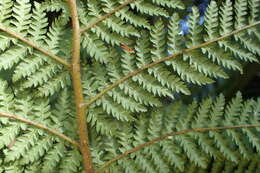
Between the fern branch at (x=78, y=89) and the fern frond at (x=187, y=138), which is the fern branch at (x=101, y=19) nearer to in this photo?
the fern branch at (x=78, y=89)

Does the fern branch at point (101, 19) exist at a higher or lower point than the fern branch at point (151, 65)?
higher

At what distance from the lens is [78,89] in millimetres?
915

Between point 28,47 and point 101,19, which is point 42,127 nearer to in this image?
point 28,47

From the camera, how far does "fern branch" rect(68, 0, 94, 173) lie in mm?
891

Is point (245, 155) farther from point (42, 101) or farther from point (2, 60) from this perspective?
point (2, 60)

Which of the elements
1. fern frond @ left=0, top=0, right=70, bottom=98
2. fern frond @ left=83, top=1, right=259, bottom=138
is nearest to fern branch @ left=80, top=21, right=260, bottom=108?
fern frond @ left=83, top=1, right=259, bottom=138

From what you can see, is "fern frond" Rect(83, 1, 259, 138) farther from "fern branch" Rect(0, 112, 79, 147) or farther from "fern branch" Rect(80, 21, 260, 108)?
"fern branch" Rect(0, 112, 79, 147)

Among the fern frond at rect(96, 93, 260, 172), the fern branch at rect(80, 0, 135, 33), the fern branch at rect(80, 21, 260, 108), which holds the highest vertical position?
the fern branch at rect(80, 0, 135, 33)

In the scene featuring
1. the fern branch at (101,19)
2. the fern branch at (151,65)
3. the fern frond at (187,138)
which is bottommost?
the fern frond at (187,138)

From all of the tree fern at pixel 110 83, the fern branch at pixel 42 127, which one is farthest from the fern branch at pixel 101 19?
the fern branch at pixel 42 127

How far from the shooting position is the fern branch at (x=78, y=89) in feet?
2.92

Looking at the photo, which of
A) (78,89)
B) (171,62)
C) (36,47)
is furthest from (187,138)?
(36,47)

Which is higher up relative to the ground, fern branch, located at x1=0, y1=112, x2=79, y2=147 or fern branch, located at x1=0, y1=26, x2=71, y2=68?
fern branch, located at x1=0, y1=26, x2=71, y2=68

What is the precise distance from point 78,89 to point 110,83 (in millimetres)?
98
